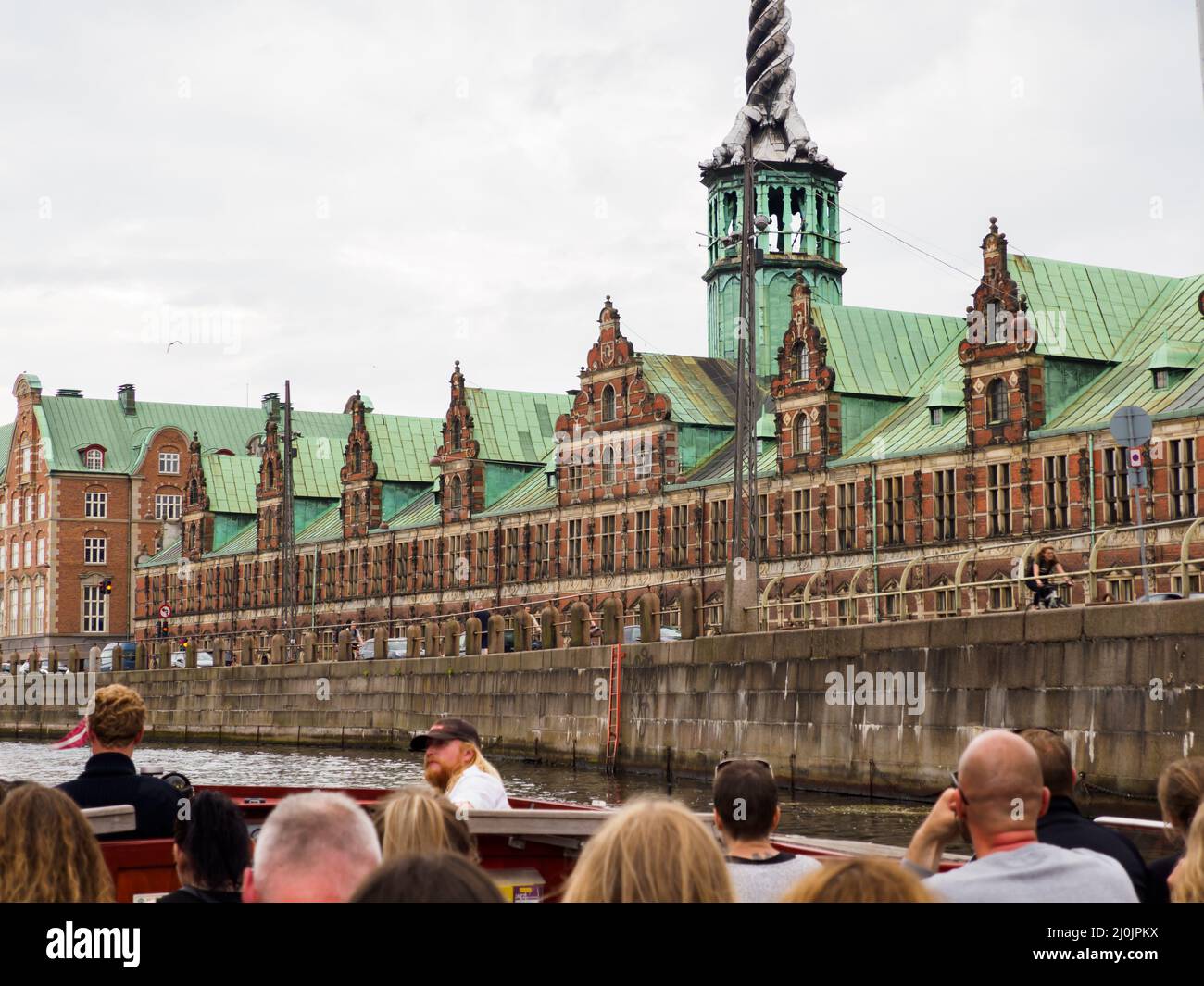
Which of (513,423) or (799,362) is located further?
(513,423)

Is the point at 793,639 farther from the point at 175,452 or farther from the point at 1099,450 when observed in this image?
the point at 175,452

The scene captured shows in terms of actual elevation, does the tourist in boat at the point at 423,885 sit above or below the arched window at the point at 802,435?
below

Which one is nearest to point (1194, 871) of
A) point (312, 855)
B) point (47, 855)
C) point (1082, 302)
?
point (312, 855)

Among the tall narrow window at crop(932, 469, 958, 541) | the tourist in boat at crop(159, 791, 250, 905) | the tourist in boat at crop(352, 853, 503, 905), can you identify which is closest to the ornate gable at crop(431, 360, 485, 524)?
the tall narrow window at crop(932, 469, 958, 541)

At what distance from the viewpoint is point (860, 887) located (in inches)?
184

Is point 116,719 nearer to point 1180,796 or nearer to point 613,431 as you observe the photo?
point 1180,796

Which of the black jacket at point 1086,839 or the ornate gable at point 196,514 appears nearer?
the black jacket at point 1086,839

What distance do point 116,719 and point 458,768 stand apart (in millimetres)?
2421

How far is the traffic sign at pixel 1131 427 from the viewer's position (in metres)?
26.5

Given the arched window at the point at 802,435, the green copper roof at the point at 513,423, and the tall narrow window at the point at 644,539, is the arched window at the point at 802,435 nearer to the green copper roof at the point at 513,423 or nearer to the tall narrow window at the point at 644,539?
the tall narrow window at the point at 644,539

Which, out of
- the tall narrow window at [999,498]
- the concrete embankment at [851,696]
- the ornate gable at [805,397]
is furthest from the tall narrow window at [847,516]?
the concrete embankment at [851,696]

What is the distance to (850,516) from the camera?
60.7m

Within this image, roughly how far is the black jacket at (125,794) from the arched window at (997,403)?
154 feet

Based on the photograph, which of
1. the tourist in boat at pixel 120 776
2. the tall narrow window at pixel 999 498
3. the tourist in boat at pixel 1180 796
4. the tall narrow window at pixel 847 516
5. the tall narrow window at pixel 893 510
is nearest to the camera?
the tourist in boat at pixel 1180 796
